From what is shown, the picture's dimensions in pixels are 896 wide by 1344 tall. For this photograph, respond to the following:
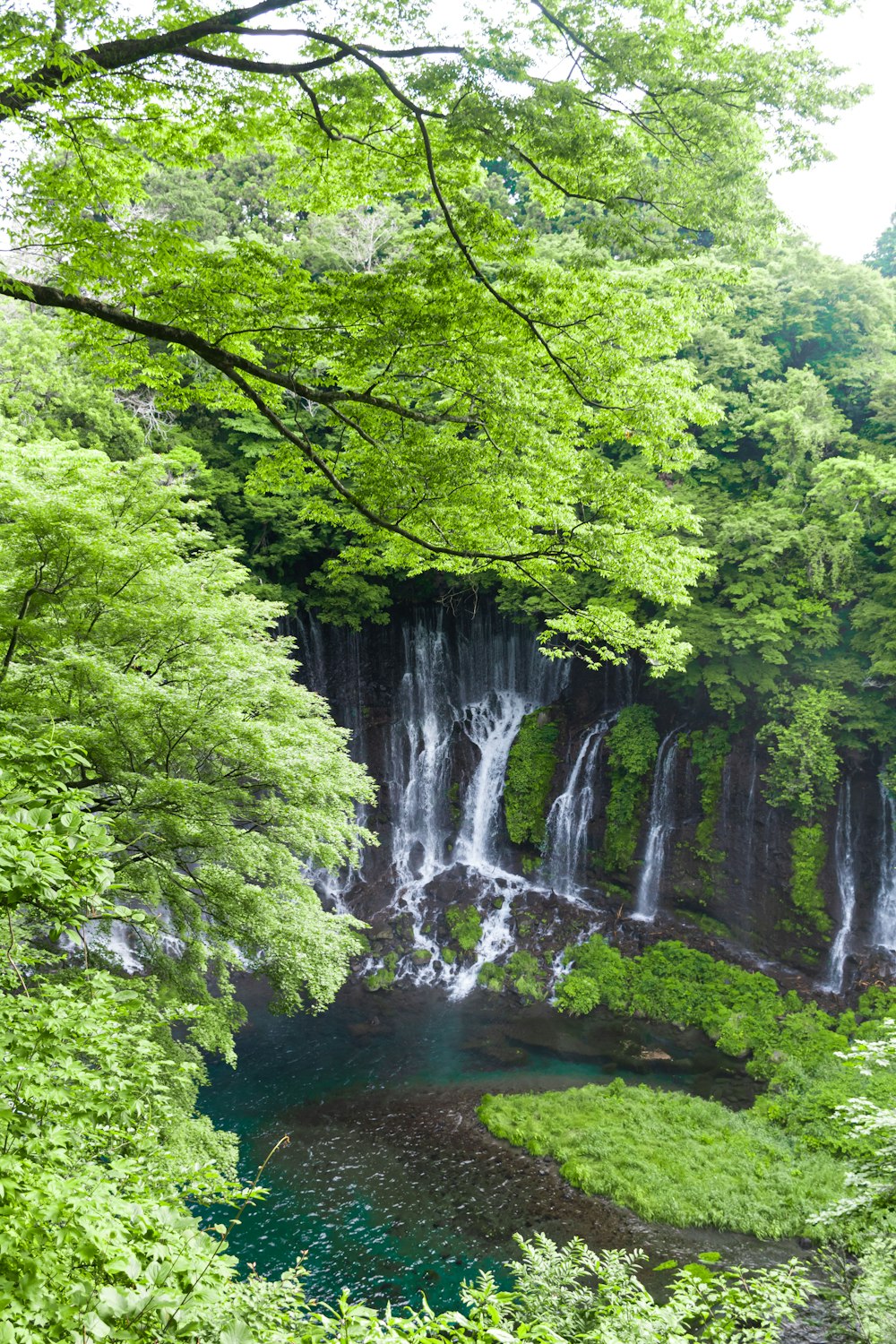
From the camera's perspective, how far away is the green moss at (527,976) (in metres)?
17.5

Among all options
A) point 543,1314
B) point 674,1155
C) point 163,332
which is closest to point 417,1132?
point 674,1155

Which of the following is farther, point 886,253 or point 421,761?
point 886,253

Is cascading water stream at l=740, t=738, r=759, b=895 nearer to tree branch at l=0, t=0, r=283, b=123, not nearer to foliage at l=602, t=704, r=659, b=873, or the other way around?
foliage at l=602, t=704, r=659, b=873

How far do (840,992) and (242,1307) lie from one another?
1595 cm

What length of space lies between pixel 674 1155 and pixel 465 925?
8131 mm

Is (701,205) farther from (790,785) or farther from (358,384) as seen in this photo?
(790,785)

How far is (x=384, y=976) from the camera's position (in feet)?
59.7

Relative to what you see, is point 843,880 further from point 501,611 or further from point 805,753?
point 501,611

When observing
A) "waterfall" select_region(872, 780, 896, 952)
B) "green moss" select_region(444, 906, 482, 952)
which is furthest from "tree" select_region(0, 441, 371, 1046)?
"waterfall" select_region(872, 780, 896, 952)

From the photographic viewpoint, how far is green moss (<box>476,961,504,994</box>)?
1789cm

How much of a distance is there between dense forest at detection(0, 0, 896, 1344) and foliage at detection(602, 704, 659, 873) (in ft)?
0.45

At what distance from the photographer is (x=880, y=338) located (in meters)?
17.2

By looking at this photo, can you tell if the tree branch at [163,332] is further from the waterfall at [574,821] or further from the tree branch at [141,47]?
the waterfall at [574,821]

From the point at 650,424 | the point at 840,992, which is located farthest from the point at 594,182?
the point at 840,992
